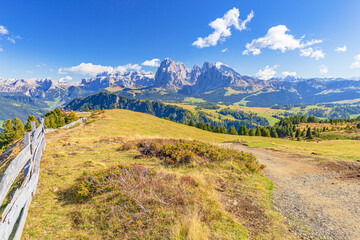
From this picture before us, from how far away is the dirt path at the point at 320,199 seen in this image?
21.3ft

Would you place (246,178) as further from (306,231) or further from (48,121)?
(48,121)

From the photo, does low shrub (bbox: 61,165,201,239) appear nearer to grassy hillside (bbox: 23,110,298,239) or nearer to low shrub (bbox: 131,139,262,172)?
grassy hillside (bbox: 23,110,298,239)

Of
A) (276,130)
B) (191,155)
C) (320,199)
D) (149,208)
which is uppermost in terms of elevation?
(149,208)

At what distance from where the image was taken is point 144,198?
7.27 m

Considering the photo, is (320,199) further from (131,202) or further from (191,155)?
(131,202)

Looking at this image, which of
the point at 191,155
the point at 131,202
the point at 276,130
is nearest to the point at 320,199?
the point at 191,155

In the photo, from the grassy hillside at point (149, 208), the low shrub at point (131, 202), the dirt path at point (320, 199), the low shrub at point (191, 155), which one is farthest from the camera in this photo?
the low shrub at point (191, 155)

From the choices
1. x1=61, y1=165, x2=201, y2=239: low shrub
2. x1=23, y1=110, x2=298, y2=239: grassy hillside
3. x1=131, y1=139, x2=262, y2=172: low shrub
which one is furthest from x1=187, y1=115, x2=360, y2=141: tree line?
x1=61, y1=165, x2=201, y2=239: low shrub

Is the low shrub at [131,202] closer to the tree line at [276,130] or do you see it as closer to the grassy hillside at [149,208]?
the grassy hillside at [149,208]

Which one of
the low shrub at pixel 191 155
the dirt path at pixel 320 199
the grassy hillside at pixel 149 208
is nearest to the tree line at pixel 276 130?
the dirt path at pixel 320 199

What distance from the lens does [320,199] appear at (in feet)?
29.9

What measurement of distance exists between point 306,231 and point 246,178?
17.9 ft

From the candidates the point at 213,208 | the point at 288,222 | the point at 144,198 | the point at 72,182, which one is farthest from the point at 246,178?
the point at 72,182

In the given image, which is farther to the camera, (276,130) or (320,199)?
(276,130)
